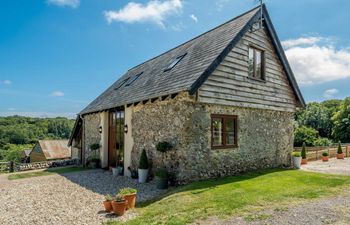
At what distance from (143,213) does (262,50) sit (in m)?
9.09

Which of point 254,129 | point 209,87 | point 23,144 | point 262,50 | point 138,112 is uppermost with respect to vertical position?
point 262,50

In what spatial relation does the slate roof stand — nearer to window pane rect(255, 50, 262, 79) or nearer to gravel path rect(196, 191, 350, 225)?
window pane rect(255, 50, 262, 79)

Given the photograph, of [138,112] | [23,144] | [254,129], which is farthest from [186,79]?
[23,144]

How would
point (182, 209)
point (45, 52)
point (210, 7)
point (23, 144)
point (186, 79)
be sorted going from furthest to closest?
point (23, 144), point (45, 52), point (210, 7), point (186, 79), point (182, 209)

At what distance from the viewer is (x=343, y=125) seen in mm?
36812

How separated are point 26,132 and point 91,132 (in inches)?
2071

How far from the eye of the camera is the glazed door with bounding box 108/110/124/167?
13.0 m

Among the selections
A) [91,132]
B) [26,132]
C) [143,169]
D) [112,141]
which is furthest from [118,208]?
[26,132]

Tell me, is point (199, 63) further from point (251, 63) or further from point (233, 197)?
point (233, 197)

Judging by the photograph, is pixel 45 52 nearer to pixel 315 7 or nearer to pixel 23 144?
pixel 315 7

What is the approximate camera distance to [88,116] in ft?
56.7

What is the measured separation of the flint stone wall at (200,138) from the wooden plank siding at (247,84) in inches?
15.0

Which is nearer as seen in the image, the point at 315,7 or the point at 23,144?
the point at 315,7

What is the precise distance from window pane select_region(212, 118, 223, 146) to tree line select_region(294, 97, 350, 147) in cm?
2355
